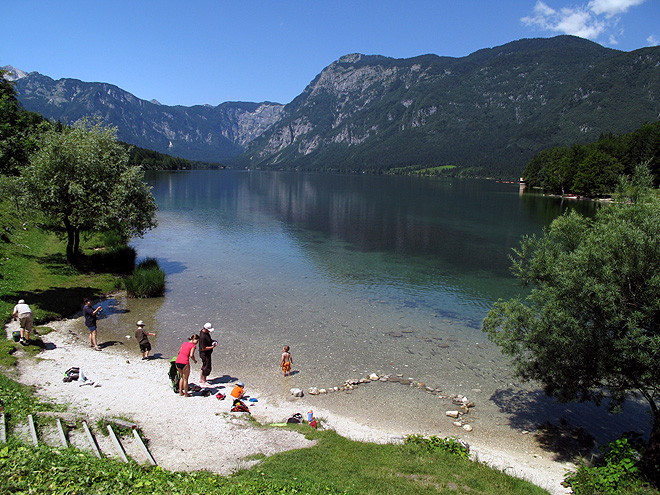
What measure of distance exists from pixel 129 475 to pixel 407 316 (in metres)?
23.6

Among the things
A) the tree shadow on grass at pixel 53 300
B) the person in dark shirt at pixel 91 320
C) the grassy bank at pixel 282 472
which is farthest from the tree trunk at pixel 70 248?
the grassy bank at pixel 282 472

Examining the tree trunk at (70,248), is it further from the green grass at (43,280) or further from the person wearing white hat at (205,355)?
the person wearing white hat at (205,355)

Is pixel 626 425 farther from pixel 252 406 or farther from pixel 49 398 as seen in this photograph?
pixel 49 398

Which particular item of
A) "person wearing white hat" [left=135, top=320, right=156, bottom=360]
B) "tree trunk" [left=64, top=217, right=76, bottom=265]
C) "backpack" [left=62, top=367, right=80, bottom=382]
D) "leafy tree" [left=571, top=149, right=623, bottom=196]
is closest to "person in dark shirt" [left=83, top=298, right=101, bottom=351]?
"person wearing white hat" [left=135, top=320, right=156, bottom=360]

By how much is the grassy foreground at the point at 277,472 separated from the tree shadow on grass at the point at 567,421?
5.27 meters

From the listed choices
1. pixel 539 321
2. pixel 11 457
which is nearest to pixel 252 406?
pixel 11 457

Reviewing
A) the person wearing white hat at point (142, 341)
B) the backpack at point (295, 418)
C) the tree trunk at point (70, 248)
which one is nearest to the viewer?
the backpack at point (295, 418)

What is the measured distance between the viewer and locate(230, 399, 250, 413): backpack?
53.2 ft

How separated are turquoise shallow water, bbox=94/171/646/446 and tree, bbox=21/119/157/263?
7248 millimetres

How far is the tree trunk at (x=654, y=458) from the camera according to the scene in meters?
12.4

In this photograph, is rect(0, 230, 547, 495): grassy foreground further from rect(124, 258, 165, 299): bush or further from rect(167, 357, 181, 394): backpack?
rect(124, 258, 165, 299): bush

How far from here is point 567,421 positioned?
18.0m

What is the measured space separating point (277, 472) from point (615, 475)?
10.3 metres

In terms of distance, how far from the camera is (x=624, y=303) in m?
13.6
